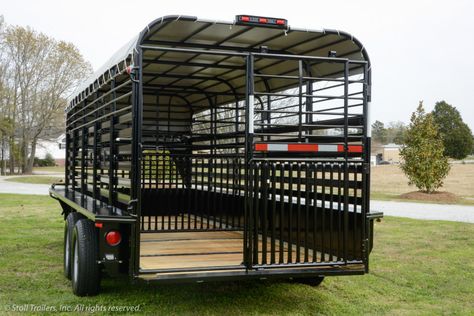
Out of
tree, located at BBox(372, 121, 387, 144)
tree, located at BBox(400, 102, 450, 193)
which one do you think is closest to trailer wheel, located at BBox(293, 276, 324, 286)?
tree, located at BBox(400, 102, 450, 193)

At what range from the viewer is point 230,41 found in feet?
21.5

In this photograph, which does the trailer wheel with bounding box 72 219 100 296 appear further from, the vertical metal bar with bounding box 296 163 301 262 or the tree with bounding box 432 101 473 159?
the tree with bounding box 432 101 473 159

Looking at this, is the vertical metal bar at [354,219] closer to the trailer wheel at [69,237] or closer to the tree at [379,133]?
the trailer wheel at [69,237]

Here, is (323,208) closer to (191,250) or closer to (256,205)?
(256,205)

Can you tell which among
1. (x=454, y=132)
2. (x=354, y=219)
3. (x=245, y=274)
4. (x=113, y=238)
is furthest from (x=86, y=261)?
(x=454, y=132)

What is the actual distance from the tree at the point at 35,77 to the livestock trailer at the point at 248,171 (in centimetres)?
3235

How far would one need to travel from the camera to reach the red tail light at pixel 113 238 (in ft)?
16.9

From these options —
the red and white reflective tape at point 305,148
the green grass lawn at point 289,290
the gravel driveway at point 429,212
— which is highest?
the red and white reflective tape at point 305,148

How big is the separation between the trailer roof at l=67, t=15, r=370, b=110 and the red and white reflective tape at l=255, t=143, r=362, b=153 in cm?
99

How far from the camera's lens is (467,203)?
2095 centimetres

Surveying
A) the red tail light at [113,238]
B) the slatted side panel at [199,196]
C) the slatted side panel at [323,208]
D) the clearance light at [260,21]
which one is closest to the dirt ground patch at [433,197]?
the slatted side panel at [199,196]

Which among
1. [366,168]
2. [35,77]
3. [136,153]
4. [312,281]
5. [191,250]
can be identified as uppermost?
[35,77]

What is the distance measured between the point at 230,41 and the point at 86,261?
279 centimetres

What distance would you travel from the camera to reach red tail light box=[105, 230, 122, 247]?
16.9 feet
